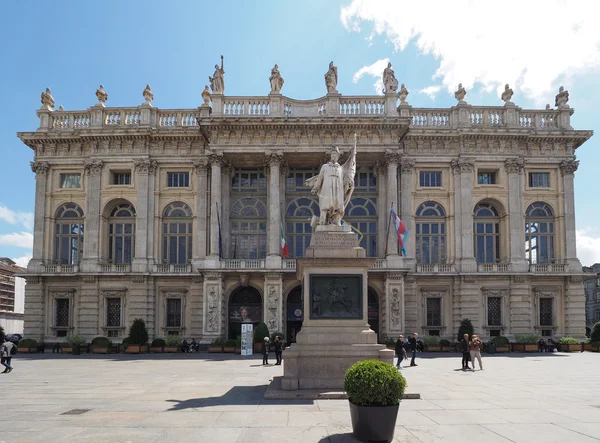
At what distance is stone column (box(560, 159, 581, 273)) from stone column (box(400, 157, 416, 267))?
11436 millimetres

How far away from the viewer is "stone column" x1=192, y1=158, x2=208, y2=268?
132ft

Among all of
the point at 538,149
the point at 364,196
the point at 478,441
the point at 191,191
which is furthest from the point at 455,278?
the point at 478,441

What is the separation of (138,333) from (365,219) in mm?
18146

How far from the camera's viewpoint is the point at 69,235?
4216 centimetres

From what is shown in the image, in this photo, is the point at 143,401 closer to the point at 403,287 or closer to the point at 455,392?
the point at 455,392

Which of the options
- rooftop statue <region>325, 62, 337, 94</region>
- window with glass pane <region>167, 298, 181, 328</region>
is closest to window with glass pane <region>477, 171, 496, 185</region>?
rooftop statue <region>325, 62, 337, 94</region>

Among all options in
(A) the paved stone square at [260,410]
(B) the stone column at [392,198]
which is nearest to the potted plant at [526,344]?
(B) the stone column at [392,198]

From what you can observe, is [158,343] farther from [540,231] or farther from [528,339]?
[540,231]

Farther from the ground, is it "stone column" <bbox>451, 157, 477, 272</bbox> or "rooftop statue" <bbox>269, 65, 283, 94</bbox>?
"rooftop statue" <bbox>269, 65, 283, 94</bbox>

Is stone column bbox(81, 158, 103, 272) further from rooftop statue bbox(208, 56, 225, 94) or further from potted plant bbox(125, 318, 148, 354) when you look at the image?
rooftop statue bbox(208, 56, 225, 94)

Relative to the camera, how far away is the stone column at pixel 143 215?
1588 inches

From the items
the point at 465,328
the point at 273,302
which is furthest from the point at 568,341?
the point at 273,302

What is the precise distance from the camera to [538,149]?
42.1 metres

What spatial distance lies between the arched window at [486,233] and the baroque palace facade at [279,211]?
11cm
